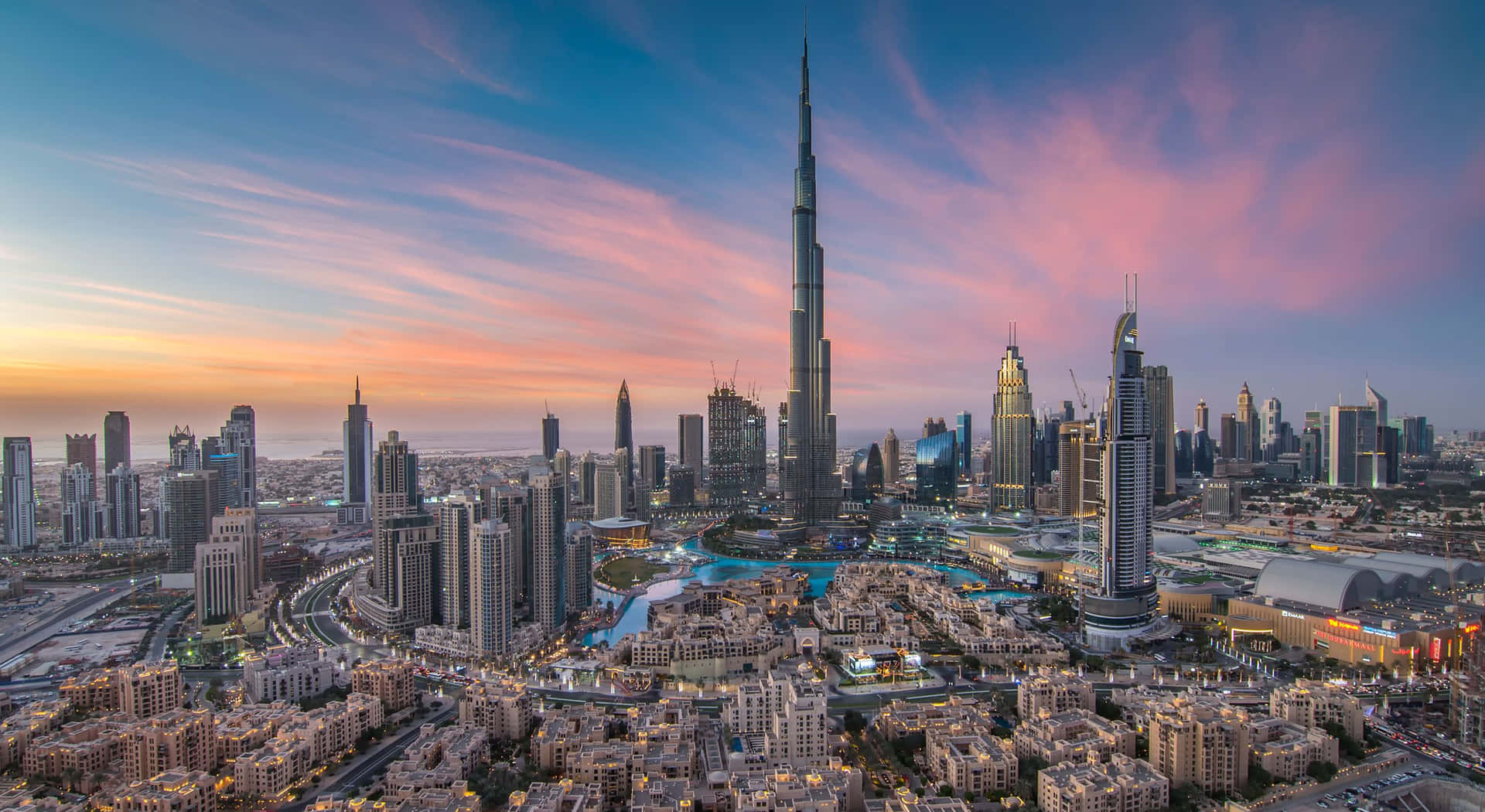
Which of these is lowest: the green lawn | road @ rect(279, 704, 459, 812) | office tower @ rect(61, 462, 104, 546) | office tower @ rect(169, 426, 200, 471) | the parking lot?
the green lawn

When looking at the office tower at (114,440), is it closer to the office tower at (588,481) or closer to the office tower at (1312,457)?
the office tower at (588,481)

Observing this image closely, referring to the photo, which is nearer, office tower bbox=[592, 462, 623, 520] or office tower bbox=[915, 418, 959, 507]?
office tower bbox=[592, 462, 623, 520]

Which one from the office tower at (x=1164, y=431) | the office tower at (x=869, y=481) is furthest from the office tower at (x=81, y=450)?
the office tower at (x=1164, y=431)

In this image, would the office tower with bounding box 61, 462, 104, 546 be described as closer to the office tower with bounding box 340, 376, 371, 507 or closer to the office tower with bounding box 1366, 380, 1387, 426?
the office tower with bounding box 340, 376, 371, 507

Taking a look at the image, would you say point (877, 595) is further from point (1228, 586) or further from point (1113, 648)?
point (1228, 586)

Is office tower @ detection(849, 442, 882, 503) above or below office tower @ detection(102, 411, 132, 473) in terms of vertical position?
below

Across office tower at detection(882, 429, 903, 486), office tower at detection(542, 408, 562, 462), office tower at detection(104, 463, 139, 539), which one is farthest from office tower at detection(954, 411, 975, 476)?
office tower at detection(104, 463, 139, 539)

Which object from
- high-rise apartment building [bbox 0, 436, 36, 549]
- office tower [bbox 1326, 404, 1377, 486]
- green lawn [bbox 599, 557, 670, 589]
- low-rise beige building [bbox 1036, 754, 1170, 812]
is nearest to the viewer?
low-rise beige building [bbox 1036, 754, 1170, 812]
